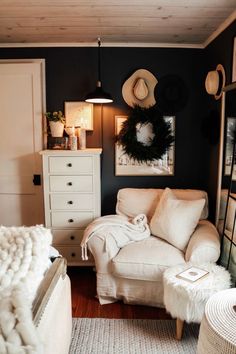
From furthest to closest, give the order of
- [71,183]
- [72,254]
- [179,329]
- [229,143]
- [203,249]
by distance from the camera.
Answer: [72,254], [71,183], [229,143], [203,249], [179,329]

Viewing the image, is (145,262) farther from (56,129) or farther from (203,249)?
(56,129)

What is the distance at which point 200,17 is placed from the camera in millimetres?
2584

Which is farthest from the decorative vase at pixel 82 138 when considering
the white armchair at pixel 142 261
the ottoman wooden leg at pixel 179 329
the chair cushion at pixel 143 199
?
the ottoman wooden leg at pixel 179 329

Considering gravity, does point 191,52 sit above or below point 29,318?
above

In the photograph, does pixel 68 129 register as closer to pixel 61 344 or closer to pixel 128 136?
pixel 128 136

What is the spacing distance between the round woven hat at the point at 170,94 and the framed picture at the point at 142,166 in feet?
1.44

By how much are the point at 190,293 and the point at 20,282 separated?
1174mm

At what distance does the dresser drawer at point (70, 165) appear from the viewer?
3.14 metres

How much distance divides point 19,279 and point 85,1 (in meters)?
1.95

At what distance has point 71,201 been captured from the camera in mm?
3186

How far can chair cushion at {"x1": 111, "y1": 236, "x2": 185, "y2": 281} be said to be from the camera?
2.53 metres

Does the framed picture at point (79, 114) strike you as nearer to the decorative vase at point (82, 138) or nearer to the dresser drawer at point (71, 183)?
the decorative vase at point (82, 138)

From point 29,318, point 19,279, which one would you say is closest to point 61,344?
point 19,279

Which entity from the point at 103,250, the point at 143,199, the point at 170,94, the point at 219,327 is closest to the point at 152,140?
the point at 170,94
